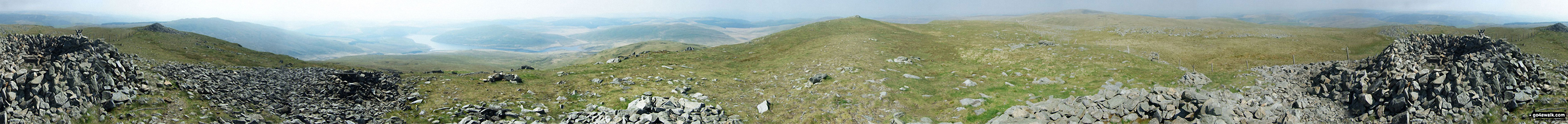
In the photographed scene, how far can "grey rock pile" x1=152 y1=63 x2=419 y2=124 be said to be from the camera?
18.4 meters

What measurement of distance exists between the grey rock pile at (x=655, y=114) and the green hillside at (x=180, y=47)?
14.0m

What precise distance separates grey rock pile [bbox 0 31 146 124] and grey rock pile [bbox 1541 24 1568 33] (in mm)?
69004

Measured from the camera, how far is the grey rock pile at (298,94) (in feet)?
60.3

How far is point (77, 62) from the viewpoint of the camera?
1803 cm

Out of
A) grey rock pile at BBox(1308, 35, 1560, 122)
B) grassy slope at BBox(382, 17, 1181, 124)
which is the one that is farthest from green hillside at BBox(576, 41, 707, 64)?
grey rock pile at BBox(1308, 35, 1560, 122)

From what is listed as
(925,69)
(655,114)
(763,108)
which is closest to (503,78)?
(655,114)

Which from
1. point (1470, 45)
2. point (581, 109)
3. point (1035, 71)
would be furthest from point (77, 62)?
point (1470, 45)

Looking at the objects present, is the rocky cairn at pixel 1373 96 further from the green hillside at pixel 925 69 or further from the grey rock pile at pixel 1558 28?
the grey rock pile at pixel 1558 28

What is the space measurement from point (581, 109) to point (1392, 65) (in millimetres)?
23525

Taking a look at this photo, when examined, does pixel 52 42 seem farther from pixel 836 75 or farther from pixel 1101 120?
pixel 1101 120

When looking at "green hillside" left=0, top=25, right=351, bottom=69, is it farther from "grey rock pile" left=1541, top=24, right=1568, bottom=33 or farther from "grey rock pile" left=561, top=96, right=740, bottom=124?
"grey rock pile" left=1541, top=24, right=1568, bottom=33

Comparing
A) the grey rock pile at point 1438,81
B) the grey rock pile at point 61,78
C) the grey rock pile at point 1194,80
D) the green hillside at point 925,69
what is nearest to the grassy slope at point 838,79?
the green hillside at point 925,69

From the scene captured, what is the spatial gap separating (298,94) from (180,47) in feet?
67.1

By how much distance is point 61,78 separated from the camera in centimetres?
1647
